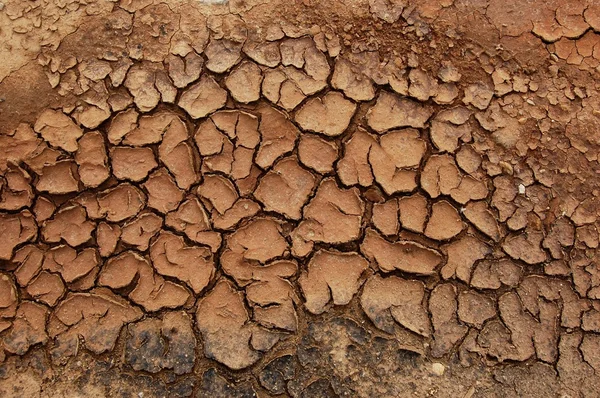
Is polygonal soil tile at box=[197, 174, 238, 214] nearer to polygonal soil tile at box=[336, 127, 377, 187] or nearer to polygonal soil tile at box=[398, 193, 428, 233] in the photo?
polygonal soil tile at box=[336, 127, 377, 187]

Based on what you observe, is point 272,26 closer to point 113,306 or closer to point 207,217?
point 207,217

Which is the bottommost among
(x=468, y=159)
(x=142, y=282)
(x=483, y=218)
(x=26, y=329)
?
(x=26, y=329)

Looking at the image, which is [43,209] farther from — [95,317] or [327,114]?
[327,114]

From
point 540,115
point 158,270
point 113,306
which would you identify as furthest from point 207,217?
point 540,115

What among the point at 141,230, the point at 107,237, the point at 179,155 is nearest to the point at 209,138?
the point at 179,155

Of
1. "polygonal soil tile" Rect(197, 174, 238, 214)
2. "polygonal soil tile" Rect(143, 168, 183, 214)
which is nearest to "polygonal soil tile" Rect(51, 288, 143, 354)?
"polygonal soil tile" Rect(143, 168, 183, 214)
